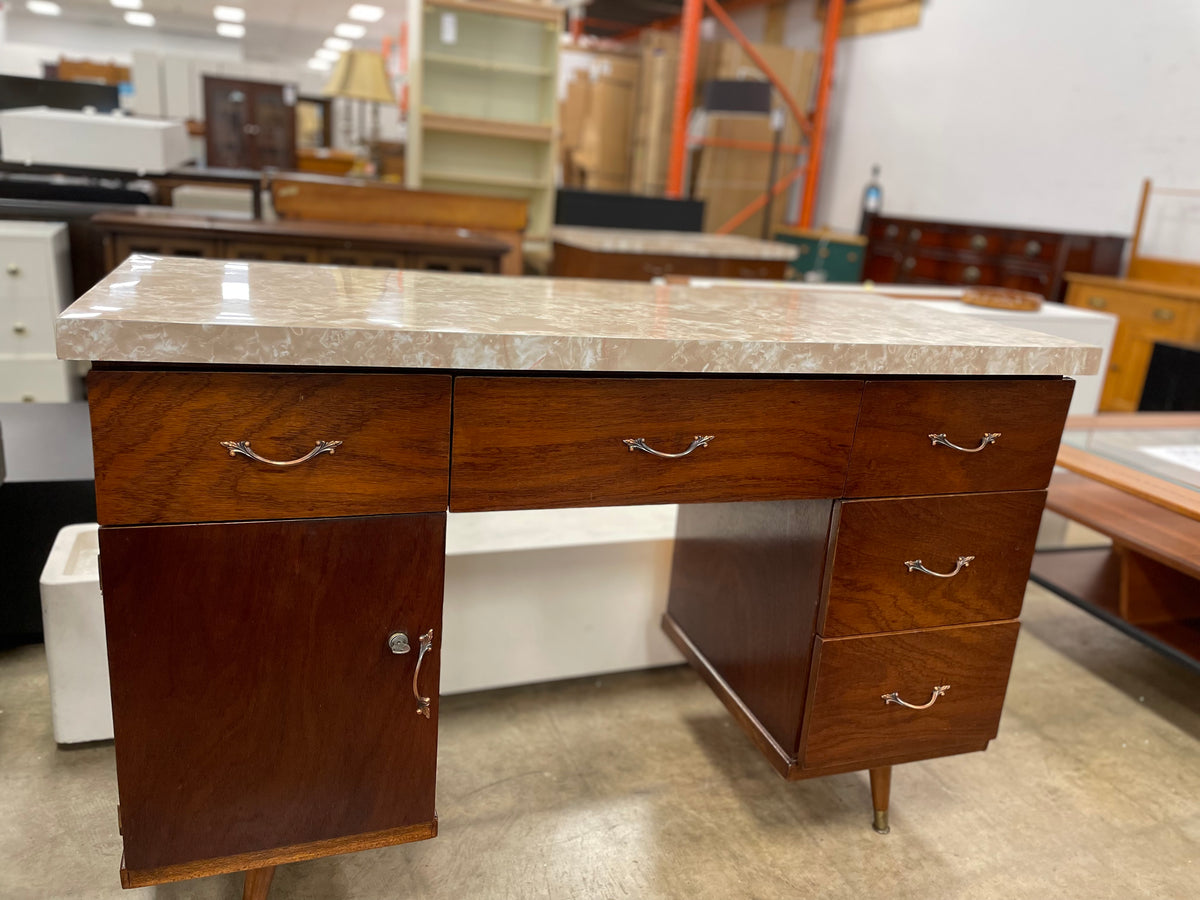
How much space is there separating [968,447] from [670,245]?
318 centimetres

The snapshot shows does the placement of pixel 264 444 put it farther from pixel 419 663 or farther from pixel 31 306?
pixel 31 306

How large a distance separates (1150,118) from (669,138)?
11.3ft

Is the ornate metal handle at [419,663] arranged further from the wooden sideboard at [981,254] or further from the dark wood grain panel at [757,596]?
the wooden sideboard at [981,254]

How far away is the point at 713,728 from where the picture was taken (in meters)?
1.74

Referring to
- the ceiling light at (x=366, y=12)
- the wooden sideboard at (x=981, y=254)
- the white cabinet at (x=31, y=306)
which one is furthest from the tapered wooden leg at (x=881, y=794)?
the ceiling light at (x=366, y=12)

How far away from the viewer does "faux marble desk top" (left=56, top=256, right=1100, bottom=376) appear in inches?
34.3

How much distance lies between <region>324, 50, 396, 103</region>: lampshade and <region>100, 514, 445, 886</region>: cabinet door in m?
5.13

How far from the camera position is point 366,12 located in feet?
40.3

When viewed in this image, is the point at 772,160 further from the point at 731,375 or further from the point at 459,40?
the point at 731,375

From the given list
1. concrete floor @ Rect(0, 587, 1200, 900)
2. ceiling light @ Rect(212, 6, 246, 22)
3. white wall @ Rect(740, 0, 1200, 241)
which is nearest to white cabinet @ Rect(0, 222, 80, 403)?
concrete floor @ Rect(0, 587, 1200, 900)

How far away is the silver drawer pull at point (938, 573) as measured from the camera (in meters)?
1.28

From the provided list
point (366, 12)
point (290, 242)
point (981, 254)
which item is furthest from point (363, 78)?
point (366, 12)

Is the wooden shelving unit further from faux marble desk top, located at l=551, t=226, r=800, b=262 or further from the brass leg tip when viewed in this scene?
the brass leg tip

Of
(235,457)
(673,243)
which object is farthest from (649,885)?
(673,243)
